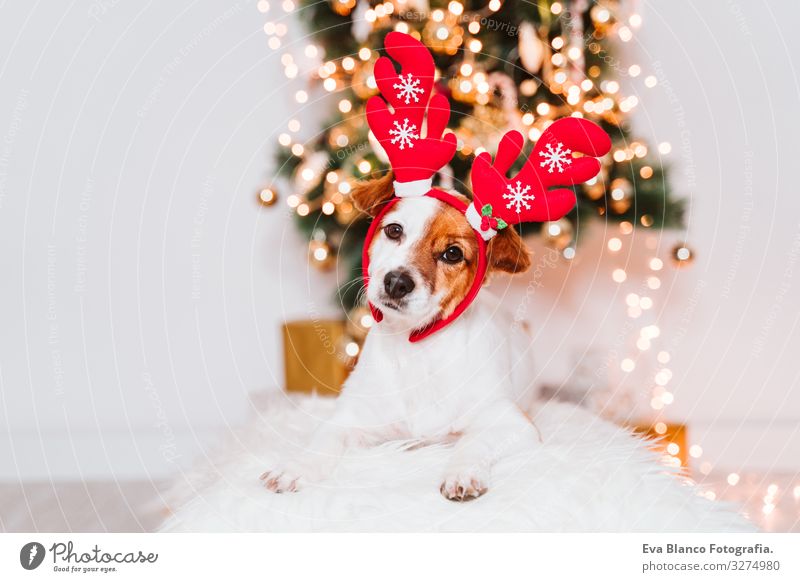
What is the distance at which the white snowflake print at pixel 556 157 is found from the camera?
1.96 metres

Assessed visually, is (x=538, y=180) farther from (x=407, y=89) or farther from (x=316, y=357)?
(x=316, y=357)

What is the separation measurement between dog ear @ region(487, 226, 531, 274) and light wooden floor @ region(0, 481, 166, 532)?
1306mm

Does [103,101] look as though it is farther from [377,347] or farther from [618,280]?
[618,280]

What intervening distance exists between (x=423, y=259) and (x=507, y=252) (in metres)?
0.29

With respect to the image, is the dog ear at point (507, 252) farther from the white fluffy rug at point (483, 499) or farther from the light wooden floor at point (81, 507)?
the light wooden floor at point (81, 507)

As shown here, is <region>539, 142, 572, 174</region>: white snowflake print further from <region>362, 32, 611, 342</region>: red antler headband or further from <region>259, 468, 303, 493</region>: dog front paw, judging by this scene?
<region>259, 468, 303, 493</region>: dog front paw

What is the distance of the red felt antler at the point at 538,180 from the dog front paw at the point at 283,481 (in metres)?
0.82

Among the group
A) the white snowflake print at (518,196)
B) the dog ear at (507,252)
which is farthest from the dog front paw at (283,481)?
the white snowflake print at (518,196)

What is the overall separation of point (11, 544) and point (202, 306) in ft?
4.68

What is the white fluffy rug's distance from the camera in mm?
1734

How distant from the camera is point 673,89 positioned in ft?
10.6

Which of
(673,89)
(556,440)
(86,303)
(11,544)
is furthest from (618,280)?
(11,544)

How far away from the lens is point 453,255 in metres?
1.99

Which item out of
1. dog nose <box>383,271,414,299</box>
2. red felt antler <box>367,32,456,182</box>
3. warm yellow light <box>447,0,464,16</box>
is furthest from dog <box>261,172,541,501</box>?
warm yellow light <box>447,0,464,16</box>
